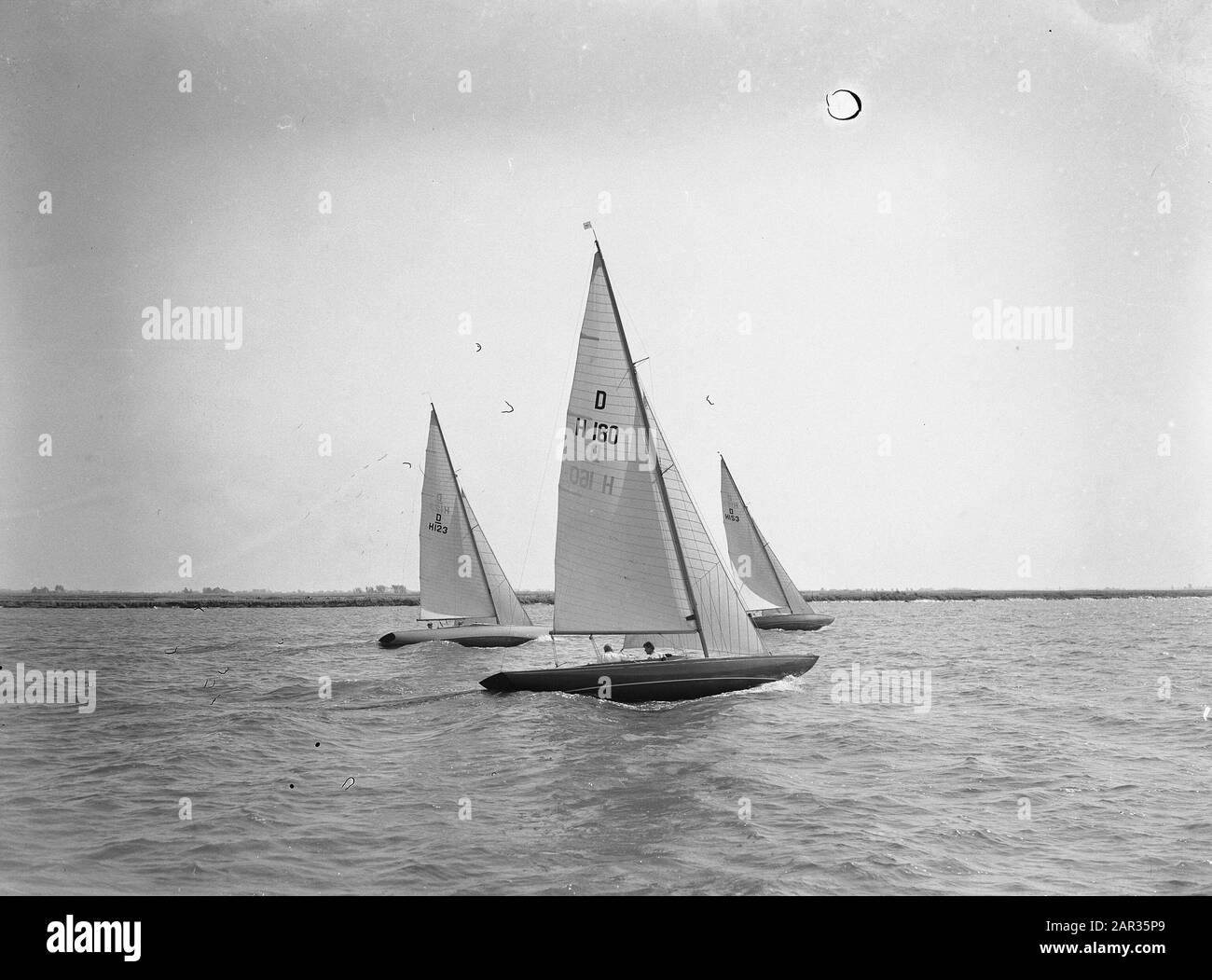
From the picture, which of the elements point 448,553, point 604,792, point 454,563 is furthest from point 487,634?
point 604,792

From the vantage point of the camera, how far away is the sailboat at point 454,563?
42719 mm

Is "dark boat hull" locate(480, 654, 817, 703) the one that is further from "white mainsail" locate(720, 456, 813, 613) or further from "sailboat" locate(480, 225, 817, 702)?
"white mainsail" locate(720, 456, 813, 613)

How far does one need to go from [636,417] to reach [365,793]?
1101 cm

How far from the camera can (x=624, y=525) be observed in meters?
22.2

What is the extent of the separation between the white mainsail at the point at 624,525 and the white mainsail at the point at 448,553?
67.7 ft

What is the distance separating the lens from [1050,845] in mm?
11469

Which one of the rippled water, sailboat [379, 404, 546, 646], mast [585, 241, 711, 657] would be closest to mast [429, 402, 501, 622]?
sailboat [379, 404, 546, 646]

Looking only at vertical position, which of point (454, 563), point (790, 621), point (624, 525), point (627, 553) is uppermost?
point (624, 525)

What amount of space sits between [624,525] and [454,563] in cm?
2207

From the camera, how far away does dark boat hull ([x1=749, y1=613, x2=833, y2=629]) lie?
5544 centimetres

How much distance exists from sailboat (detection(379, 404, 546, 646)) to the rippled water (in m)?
12.8

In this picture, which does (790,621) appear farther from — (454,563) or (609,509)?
(609,509)
